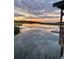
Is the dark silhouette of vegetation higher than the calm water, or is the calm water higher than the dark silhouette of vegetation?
the dark silhouette of vegetation

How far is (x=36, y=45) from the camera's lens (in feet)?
5.48

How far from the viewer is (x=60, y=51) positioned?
164 centimetres

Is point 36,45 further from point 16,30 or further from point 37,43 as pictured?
point 16,30

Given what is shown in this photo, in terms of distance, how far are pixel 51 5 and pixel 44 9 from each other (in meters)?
0.08

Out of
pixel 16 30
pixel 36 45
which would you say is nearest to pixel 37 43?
pixel 36 45

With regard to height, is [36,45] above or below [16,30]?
below

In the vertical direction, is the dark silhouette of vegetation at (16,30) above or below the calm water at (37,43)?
above

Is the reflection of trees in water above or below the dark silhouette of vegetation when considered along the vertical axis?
below

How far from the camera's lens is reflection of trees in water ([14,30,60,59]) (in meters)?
1.65

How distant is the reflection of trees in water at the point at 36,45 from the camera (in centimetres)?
165
